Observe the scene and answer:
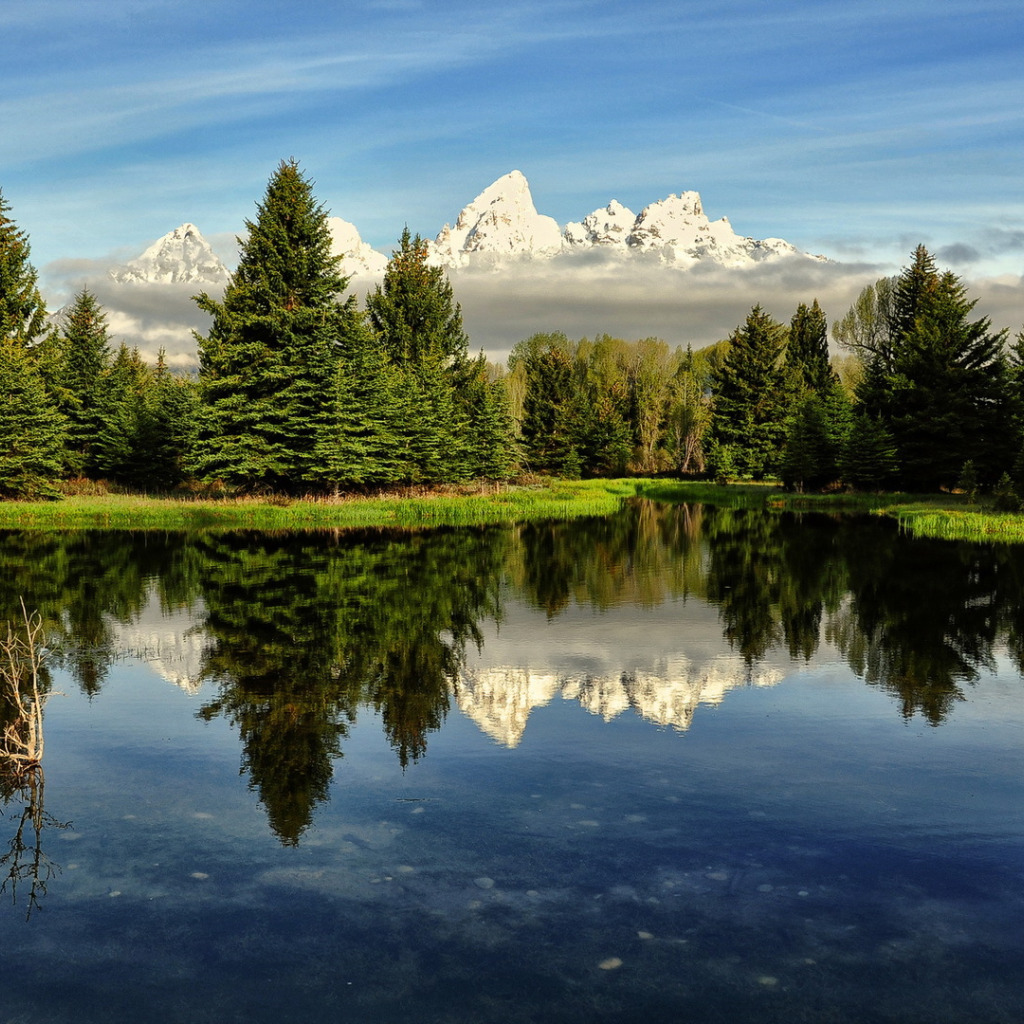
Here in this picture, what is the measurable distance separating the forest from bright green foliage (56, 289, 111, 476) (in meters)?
0.15

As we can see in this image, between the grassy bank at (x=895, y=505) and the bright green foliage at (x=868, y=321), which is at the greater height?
the bright green foliage at (x=868, y=321)

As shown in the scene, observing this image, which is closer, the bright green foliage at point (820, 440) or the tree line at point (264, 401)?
the tree line at point (264, 401)

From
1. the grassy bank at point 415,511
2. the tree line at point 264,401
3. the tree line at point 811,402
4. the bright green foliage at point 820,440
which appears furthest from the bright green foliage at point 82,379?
the bright green foliage at point 820,440

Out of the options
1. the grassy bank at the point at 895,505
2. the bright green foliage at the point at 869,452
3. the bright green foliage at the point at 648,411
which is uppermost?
the bright green foliage at the point at 648,411

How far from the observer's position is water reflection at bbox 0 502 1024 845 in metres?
12.6

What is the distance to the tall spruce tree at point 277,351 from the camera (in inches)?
1858

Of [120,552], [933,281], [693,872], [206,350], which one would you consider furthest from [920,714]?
[933,281]

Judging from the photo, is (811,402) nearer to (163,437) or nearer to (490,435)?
(490,435)

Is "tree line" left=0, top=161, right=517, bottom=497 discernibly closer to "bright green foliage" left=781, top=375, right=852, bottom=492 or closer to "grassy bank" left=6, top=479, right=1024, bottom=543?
"grassy bank" left=6, top=479, right=1024, bottom=543

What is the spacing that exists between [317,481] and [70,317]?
94.7ft

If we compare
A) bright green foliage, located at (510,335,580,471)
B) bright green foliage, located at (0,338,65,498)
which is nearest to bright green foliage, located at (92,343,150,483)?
bright green foliage, located at (0,338,65,498)

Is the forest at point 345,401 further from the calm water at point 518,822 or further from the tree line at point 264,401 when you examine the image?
the calm water at point 518,822

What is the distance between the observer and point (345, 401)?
48406 mm

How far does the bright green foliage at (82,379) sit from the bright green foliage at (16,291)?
2.66 meters
